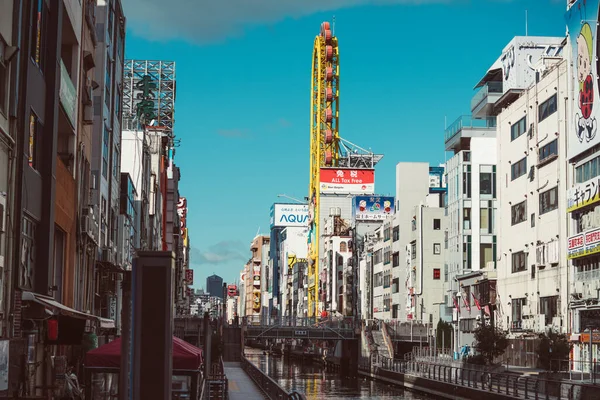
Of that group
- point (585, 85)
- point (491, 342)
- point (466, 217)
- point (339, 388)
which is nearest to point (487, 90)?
point (466, 217)

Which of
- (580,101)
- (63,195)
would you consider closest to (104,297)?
(63,195)

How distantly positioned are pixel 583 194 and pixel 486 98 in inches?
1450

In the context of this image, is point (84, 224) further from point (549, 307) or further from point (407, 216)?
point (407, 216)

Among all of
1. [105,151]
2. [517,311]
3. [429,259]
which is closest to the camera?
[105,151]

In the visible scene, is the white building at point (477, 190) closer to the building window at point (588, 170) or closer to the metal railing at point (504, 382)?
the metal railing at point (504, 382)

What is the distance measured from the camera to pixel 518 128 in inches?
3600

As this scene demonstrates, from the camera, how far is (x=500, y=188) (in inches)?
3812

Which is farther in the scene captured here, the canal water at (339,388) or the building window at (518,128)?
the building window at (518,128)

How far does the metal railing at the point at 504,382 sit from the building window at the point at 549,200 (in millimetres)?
15904

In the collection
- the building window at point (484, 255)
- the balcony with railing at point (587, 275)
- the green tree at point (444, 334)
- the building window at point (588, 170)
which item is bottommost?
the green tree at point (444, 334)

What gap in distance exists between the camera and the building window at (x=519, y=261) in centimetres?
Result: 8856

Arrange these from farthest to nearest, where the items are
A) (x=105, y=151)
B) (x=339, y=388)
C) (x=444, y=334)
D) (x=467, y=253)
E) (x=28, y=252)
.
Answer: (x=444, y=334)
(x=467, y=253)
(x=339, y=388)
(x=105, y=151)
(x=28, y=252)

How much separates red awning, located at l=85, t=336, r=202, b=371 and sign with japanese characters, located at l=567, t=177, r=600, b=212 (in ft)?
158

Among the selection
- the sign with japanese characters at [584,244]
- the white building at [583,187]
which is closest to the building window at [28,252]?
the white building at [583,187]
